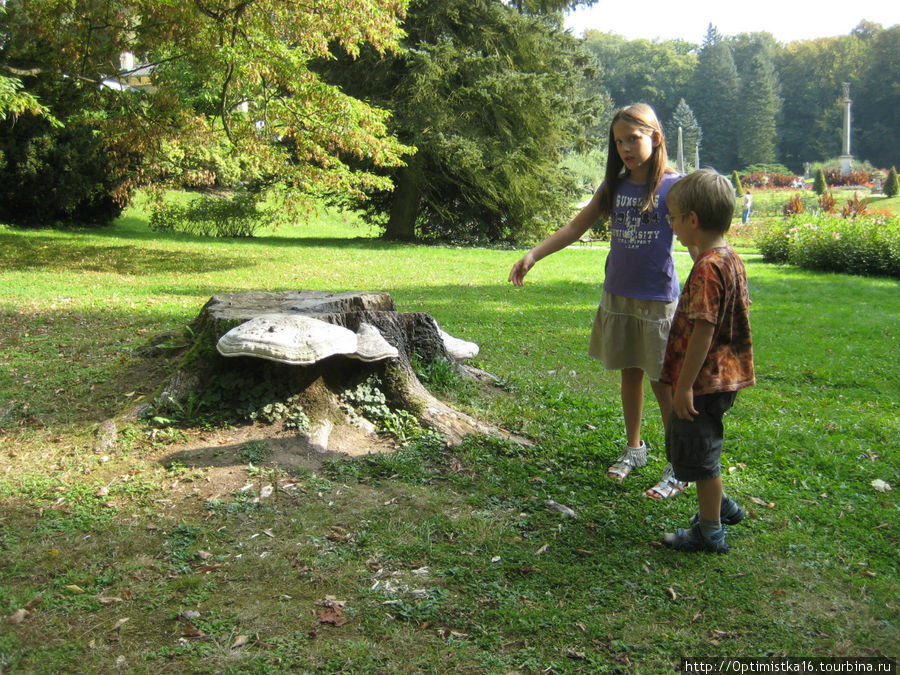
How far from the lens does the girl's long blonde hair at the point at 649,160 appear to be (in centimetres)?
359

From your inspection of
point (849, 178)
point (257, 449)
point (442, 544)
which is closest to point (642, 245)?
point (442, 544)

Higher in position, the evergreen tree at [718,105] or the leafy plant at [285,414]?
the evergreen tree at [718,105]

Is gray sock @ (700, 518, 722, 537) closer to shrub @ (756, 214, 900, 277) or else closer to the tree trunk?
shrub @ (756, 214, 900, 277)

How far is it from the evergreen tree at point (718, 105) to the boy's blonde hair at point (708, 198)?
258ft

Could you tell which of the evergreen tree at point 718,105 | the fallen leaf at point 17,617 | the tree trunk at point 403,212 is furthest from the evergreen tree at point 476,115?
the evergreen tree at point 718,105

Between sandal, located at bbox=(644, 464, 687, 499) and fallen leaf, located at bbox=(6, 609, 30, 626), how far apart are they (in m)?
2.94

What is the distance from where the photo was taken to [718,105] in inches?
3046

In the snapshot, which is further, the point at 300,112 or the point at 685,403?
the point at 300,112

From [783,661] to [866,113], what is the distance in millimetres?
84579

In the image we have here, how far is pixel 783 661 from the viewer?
2.48 meters

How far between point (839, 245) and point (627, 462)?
14.0 metres

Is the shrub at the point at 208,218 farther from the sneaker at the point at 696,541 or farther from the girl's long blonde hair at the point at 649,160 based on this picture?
the sneaker at the point at 696,541

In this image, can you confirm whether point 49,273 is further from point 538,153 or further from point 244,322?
point 538,153

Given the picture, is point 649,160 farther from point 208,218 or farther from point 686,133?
point 686,133
